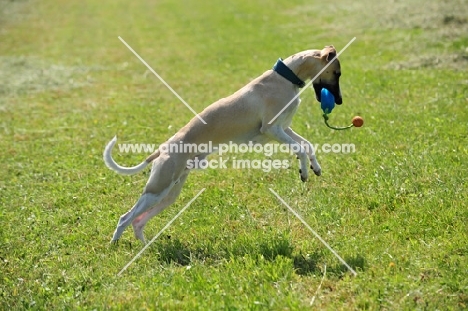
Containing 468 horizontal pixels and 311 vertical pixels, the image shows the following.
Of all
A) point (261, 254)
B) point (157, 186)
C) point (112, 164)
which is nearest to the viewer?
point (261, 254)

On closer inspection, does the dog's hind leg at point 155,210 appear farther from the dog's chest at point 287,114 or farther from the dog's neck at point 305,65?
the dog's neck at point 305,65

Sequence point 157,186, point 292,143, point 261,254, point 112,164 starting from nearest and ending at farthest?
point 261,254
point 157,186
point 112,164
point 292,143

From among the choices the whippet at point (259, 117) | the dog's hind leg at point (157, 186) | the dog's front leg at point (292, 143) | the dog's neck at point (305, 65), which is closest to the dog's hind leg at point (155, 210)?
the whippet at point (259, 117)

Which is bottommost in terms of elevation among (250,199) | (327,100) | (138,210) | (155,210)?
(250,199)

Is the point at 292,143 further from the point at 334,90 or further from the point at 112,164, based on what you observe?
the point at 112,164

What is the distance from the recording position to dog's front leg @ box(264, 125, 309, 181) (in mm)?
6121

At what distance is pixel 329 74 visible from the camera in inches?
251

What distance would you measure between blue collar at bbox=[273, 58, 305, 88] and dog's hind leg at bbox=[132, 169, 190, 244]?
1497mm

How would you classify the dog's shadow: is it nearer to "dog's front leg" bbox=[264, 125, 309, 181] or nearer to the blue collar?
"dog's front leg" bbox=[264, 125, 309, 181]

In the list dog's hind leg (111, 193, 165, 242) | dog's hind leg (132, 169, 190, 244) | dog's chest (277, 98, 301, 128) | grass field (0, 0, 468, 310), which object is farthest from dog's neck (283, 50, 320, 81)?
dog's hind leg (111, 193, 165, 242)

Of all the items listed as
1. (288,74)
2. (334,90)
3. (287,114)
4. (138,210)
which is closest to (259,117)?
→ (287,114)

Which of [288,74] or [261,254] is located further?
[288,74]

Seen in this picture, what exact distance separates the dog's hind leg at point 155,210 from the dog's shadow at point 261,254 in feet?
0.96

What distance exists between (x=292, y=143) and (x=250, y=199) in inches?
37.4
